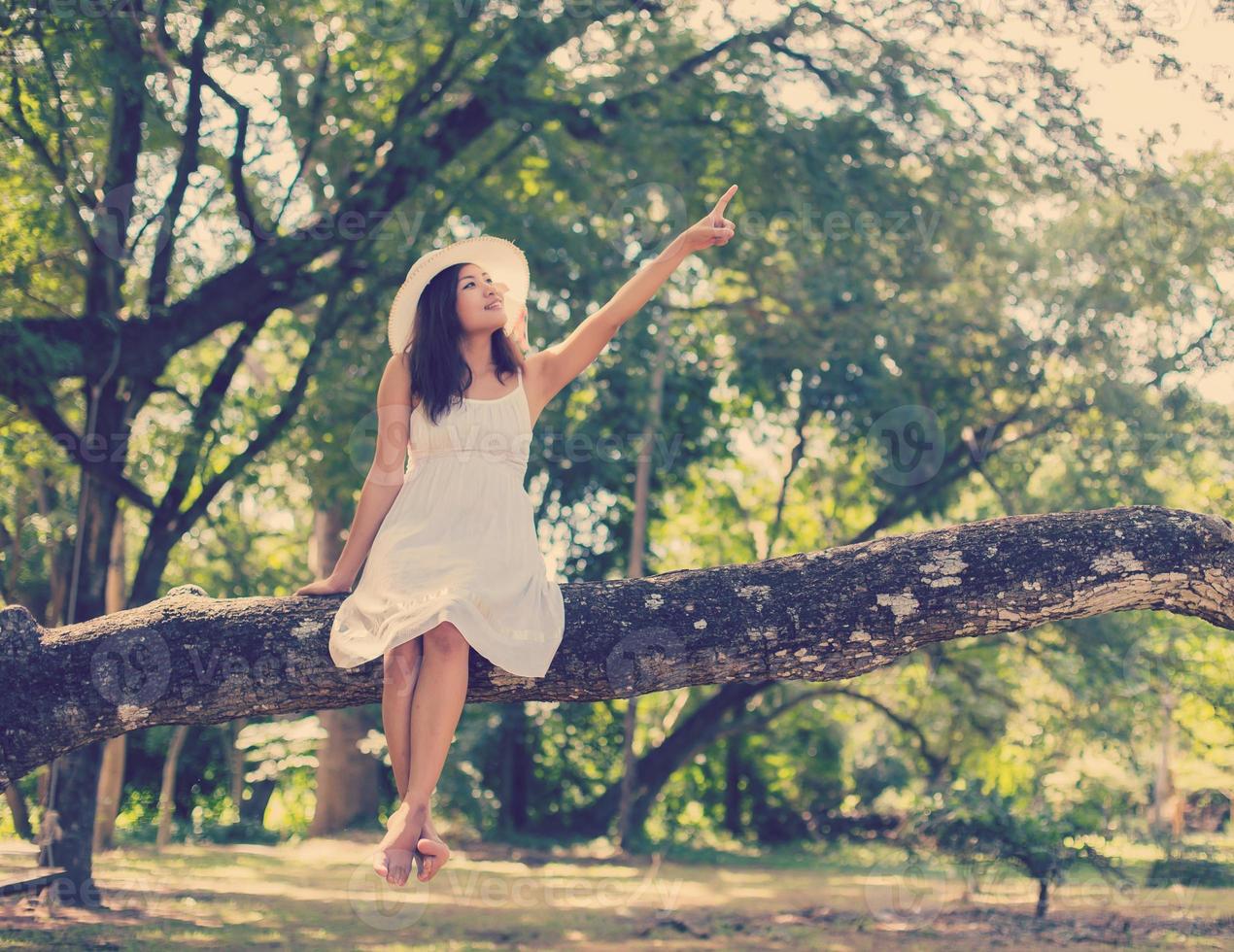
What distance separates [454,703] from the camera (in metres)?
3.88

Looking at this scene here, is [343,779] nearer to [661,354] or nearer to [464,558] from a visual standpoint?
[661,354]

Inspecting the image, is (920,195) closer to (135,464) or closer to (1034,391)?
(1034,391)

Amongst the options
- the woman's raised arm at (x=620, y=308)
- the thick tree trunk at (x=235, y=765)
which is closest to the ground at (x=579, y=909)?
the thick tree trunk at (x=235, y=765)

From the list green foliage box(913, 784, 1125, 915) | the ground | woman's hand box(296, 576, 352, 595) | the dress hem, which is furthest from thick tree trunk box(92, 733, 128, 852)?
the dress hem

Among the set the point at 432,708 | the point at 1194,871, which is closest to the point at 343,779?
the point at 1194,871

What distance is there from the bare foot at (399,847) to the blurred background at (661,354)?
5.27m

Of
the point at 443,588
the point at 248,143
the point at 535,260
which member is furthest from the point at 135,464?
the point at 443,588

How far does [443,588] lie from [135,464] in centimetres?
832

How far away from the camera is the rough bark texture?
13.7 feet

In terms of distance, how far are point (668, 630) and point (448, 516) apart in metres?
0.84

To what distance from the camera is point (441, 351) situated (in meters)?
4.46

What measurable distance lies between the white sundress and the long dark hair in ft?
0.21

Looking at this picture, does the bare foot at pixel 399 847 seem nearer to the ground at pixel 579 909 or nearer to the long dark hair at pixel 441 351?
the long dark hair at pixel 441 351

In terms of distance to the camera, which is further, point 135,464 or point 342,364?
point 135,464
